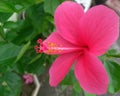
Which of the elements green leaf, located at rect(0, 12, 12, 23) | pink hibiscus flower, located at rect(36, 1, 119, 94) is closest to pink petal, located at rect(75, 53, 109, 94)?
pink hibiscus flower, located at rect(36, 1, 119, 94)

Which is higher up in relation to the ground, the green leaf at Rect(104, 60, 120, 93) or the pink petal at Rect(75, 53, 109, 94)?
the pink petal at Rect(75, 53, 109, 94)

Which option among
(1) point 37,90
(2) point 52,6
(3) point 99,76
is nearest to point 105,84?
(3) point 99,76

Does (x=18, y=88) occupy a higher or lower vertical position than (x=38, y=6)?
lower

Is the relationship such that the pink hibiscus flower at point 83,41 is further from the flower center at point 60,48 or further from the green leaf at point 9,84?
the green leaf at point 9,84

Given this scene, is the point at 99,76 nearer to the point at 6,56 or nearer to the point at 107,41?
the point at 107,41

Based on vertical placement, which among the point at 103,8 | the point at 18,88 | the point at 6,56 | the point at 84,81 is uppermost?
the point at 103,8

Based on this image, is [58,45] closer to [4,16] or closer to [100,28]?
[100,28]

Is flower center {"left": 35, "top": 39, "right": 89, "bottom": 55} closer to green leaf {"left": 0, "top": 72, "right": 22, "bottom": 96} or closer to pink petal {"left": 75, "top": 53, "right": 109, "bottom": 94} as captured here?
pink petal {"left": 75, "top": 53, "right": 109, "bottom": 94}
